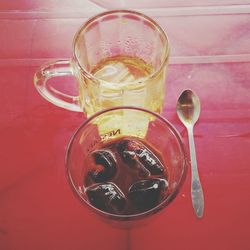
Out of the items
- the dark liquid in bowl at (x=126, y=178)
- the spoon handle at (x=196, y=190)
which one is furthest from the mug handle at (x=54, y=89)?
the spoon handle at (x=196, y=190)


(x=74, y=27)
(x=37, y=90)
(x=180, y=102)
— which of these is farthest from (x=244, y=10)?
(x=37, y=90)

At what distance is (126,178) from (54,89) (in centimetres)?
27

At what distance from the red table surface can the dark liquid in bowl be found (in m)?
0.08

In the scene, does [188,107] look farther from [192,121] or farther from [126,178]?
[126,178]

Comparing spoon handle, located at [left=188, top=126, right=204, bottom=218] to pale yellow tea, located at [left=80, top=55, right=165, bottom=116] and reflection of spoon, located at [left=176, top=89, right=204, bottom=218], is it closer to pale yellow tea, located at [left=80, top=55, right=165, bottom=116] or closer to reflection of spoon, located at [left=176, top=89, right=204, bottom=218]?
reflection of spoon, located at [left=176, top=89, right=204, bottom=218]

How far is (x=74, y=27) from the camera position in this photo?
3.65 ft

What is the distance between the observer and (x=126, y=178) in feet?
2.73

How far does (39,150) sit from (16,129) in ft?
0.24

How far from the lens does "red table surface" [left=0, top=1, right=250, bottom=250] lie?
2.86 feet

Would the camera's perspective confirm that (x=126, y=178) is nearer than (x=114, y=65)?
Yes

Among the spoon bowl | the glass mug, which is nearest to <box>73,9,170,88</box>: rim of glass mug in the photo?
the glass mug

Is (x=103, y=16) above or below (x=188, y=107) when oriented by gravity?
above

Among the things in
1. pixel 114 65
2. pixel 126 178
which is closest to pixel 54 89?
pixel 114 65

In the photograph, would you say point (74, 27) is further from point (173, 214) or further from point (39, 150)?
point (173, 214)
